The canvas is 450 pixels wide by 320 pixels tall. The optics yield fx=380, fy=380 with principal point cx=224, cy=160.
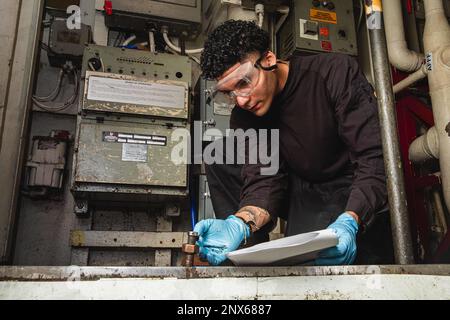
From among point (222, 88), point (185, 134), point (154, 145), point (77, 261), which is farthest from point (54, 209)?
point (222, 88)

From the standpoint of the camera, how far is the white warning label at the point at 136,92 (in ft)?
6.37

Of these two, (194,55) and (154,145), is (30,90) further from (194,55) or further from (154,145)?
(194,55)

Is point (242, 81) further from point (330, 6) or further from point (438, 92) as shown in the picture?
point (330, 6)

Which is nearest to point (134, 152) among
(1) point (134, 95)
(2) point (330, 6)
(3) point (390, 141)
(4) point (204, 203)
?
(1) point (134, 95)

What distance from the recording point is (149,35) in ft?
7.64

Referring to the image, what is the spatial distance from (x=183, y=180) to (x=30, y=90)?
2.65 feet

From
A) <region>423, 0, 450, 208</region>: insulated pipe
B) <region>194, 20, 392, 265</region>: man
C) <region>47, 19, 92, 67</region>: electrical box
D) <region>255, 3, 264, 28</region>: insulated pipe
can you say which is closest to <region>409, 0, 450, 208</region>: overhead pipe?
<region>423, 0, 450, 208</region>: insulated pipe

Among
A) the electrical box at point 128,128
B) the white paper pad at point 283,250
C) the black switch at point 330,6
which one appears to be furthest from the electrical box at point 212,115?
the white paper pad at point 283,250

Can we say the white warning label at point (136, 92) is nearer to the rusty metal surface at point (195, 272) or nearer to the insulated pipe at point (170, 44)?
the insulated pipe at point (170, 44)

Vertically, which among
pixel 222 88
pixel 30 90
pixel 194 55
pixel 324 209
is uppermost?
pixel 194 55

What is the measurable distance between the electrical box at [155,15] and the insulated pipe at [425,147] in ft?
4.73

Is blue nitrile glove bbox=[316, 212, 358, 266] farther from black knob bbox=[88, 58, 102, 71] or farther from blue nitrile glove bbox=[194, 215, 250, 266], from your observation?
black knob bbox=[88, 58, 102, 71]

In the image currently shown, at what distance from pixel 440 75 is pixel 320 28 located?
0.74 m
